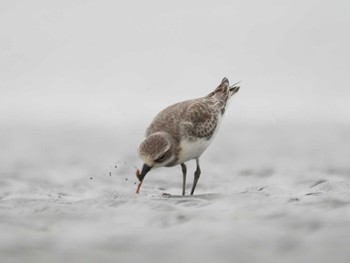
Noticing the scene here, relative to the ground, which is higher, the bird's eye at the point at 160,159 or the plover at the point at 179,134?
the plover at the point at 179,134

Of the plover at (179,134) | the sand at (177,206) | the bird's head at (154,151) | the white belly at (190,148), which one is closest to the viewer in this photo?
the sand at (177,206)

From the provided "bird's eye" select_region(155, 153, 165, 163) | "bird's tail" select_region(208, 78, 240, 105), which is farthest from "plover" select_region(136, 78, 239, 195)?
"bird's tail" select_region(208, 78, 240, 105)

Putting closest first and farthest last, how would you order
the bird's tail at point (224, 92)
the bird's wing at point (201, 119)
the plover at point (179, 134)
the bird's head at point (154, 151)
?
the bird's head at point (154, 151), the plover at point (179, 134), the bird's wing at point (201, 119), the bird's tail at point (224, 92)

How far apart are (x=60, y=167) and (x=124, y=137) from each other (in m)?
3.76

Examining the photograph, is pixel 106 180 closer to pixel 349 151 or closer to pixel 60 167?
pixel 60 167

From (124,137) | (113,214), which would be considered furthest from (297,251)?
(124,137)

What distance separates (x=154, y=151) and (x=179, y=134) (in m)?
0.90

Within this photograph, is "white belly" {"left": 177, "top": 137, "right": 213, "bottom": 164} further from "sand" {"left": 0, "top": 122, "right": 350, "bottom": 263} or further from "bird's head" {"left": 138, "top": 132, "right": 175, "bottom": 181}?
"sand" {"left": 0, "top": 122, "right": 350, "bottom": 263}

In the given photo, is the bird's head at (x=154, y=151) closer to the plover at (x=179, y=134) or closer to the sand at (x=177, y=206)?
the plover at (x=179, y=134)

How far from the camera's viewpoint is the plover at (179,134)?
10.5 meters

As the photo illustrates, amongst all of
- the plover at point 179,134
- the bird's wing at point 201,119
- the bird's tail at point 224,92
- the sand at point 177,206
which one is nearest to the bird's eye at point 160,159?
the plover at point 179,134

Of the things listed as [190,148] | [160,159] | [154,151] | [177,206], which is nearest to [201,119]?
[190,148]

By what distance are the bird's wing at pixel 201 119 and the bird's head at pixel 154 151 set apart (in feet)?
2.40

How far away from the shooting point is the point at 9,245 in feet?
23.2
